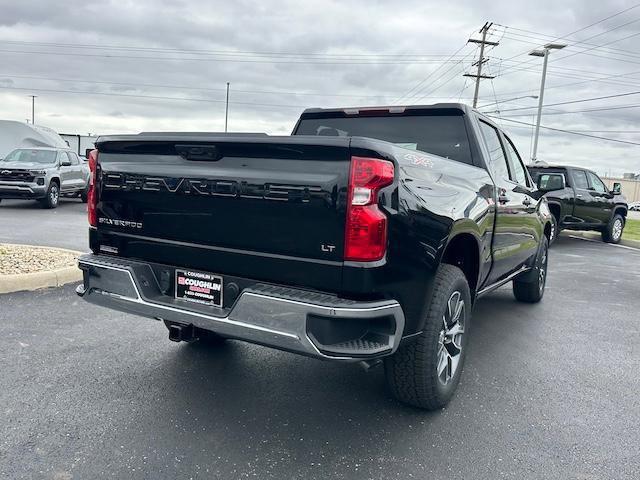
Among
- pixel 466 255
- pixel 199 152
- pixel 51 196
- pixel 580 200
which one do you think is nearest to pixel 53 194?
pixel 51 196

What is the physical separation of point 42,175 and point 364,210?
14.1 m

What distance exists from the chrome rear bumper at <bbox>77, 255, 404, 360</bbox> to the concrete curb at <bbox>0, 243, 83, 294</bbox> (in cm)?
342

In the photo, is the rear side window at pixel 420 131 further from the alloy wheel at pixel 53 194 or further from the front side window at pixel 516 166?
the alloy wheel at pixel 53 194

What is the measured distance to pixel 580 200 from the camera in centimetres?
1260

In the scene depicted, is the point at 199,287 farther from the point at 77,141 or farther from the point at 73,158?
the point at 77,141

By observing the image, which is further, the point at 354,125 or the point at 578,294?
the point at 578,294

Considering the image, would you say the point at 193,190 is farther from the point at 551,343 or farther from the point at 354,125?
the point at 551,343

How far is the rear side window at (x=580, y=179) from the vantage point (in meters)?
12.6

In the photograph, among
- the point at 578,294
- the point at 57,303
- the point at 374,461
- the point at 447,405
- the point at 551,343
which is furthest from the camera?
the point at 578,294

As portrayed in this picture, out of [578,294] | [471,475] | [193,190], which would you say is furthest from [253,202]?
[578,294]

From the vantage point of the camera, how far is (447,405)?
3537mm

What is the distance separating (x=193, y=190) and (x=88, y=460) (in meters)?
1.48

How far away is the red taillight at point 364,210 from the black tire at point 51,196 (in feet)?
46.2

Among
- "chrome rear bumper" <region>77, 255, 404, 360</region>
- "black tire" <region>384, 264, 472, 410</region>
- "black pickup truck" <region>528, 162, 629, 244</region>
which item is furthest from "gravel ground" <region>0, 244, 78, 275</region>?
"black pickup truck" <region>528, 162, 629, 244</region>
